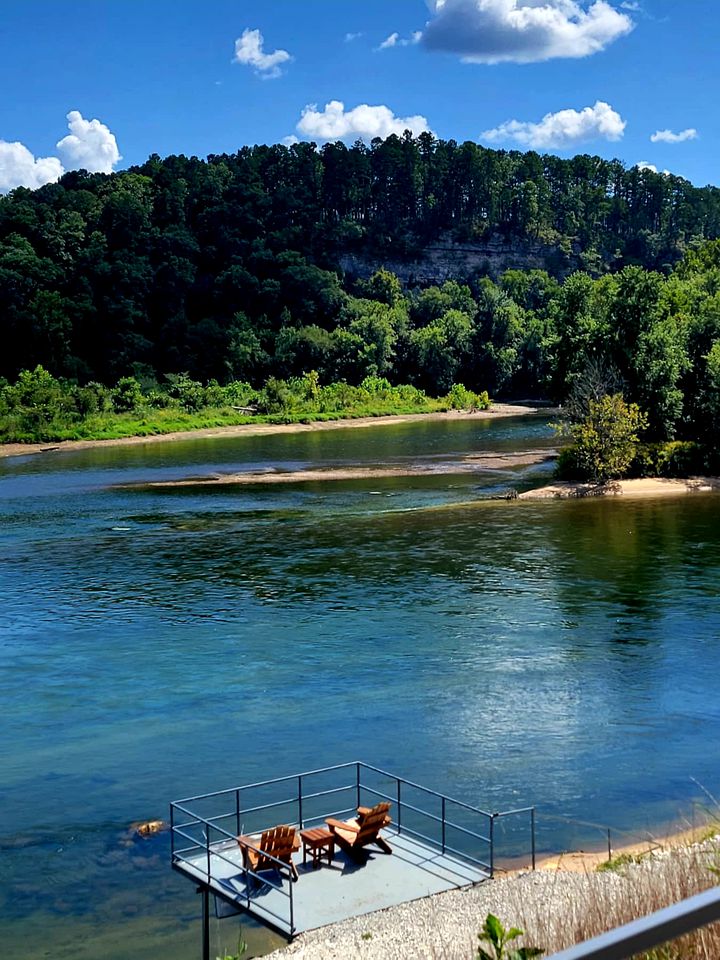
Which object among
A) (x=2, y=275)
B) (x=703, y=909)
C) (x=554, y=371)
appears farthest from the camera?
(x=2, y=275)

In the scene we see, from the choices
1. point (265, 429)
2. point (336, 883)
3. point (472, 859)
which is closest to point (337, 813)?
point (472, 859)

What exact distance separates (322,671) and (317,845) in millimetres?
15513

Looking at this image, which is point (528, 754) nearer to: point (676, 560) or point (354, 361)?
point (676, 560)

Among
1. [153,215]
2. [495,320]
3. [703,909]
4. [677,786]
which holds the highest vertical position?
[153,215]

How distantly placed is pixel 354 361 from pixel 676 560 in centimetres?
12168

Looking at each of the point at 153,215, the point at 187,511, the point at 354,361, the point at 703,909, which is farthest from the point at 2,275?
the point at 703,909

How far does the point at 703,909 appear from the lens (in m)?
4.62

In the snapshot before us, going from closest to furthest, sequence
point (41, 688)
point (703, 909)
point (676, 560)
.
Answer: point (703, 909) < point (41, 688) < point (676, 560)

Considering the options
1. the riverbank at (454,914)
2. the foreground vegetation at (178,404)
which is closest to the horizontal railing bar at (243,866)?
the riverbank at (454,914)

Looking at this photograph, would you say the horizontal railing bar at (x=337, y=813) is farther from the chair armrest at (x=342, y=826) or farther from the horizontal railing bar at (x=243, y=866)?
the horizontal railing bar at (x=243, y=866)

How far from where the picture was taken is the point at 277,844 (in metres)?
19.6

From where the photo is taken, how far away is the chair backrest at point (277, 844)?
19.5 meters

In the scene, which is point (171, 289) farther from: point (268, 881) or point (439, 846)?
point (268, 881)

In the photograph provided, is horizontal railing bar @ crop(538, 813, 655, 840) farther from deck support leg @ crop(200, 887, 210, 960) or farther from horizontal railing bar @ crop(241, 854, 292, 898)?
deck support leg @ crop(200, 887, 210, 960)
